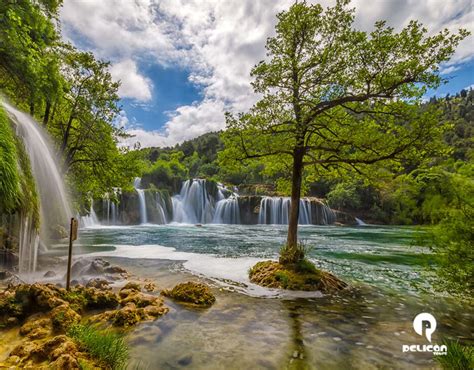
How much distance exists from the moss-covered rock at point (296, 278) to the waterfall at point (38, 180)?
7.05m

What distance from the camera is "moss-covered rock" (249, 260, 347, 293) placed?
25.4 ft

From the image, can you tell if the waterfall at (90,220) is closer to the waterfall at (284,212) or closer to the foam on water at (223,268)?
the foam on water at (223,268)

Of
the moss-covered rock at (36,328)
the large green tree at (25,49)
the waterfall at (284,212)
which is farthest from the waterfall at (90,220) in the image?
the moss-covered rock at (36,328)

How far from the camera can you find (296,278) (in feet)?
26.2

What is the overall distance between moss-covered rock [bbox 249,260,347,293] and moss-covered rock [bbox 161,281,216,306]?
2.15 metres

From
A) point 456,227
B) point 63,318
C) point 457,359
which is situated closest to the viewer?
point 457,359

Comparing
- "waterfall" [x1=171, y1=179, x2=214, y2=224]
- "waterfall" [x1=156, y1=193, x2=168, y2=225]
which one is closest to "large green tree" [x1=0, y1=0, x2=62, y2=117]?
"waterfall" [x1=156, y1=193, x2=168, y2=225]

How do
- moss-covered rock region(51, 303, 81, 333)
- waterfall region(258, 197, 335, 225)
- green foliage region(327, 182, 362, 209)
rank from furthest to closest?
1. green foliage region(327, 182, 362, 209)
2. waterfall region(258, 197, 335, 225)
3. moss-covered rock region(51, 303, 81, 333)

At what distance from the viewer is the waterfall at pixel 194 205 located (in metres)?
44.6

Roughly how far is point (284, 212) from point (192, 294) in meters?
38.7

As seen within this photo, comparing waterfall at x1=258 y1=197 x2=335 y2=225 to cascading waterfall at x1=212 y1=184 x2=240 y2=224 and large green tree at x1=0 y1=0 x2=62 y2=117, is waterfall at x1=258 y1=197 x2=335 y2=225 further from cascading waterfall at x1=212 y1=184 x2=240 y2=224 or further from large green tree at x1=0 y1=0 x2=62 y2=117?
large green tree at x1=0 y1=0 x2=62 y2=117

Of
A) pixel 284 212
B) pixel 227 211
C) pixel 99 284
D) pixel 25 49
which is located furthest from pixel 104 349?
pixel 227 211

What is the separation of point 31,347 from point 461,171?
7.59 m

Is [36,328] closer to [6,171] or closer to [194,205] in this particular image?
[6,171]
